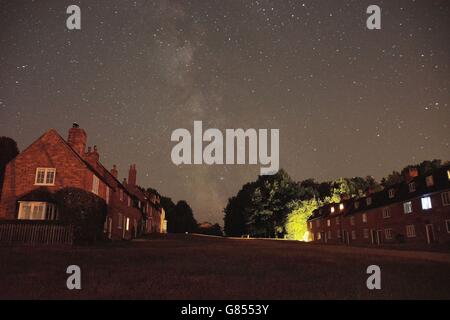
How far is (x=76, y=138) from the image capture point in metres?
32.2

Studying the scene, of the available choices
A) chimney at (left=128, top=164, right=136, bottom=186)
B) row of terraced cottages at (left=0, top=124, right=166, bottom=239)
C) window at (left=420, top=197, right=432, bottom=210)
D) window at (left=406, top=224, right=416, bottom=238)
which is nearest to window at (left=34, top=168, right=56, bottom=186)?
row of terraced cottages at (left=0, top=124, right=166, bottom=239)

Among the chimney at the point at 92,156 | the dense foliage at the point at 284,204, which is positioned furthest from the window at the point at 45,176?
the dense foliage at the point at 284,204

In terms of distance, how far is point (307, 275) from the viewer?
1080 centimetres

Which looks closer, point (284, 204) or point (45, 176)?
point (45, 176)

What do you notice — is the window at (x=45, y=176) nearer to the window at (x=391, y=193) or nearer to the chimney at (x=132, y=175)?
the chimney at (x=132, y=175)

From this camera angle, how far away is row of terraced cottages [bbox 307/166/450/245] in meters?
35.7

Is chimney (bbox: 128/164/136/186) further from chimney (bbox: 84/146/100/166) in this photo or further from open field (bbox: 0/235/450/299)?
open field (bbox: 0/235/450/299)

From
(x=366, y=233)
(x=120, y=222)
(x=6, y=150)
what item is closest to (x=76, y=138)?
(x=120, y=222)

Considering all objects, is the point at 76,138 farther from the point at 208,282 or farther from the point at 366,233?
the point at 366,233

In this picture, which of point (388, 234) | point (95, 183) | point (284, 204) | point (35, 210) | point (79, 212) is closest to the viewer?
point (79, 212)

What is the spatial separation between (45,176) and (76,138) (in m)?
5.28

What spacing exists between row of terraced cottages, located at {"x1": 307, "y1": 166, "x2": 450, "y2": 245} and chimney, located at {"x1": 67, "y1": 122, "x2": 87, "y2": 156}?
38.0m

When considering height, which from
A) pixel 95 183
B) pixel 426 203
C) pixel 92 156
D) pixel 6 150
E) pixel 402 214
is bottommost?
pixel 402 214

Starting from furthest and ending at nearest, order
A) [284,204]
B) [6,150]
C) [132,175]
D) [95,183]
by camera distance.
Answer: [284,204]
[132,175]
[6,150]
[95,183]
